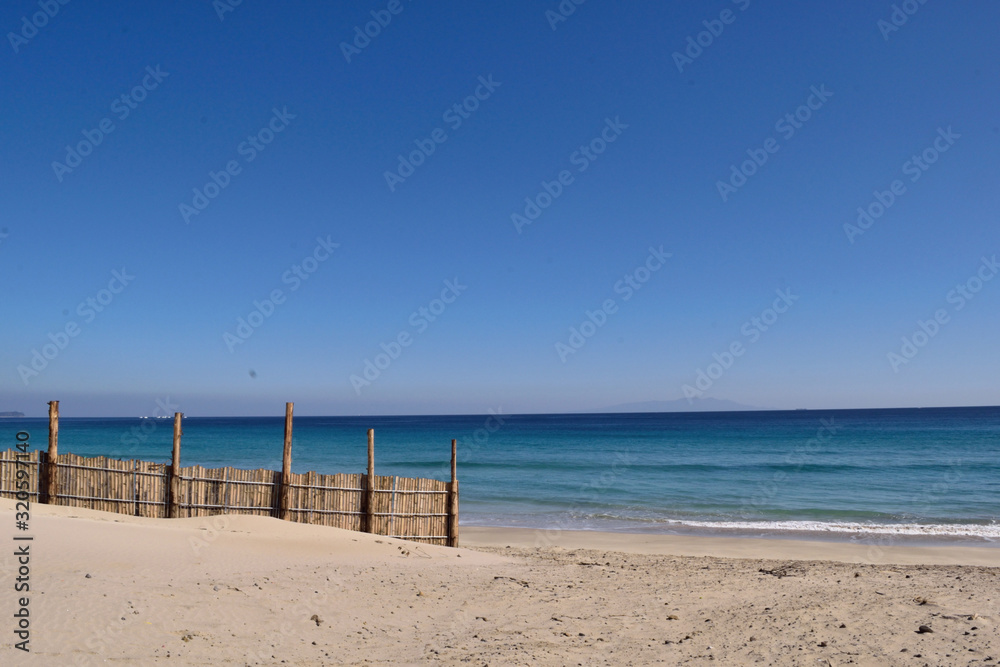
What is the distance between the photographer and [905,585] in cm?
952

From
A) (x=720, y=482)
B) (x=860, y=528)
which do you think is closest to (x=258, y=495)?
(x=860, y=528)

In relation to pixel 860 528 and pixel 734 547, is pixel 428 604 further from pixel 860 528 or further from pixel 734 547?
pixel 860 528

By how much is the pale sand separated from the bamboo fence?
59 centimetres

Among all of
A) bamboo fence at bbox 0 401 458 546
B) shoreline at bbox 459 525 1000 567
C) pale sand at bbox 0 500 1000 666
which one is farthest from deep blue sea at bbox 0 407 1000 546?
pale sand at bbox 0 500 1000 666

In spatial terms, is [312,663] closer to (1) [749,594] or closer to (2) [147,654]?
(2) [147,654]

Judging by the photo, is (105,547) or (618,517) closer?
(105,547)

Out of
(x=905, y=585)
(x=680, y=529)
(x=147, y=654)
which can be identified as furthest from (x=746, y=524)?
(x=147, y=654)

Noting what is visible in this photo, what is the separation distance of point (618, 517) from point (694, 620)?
42.3 feet

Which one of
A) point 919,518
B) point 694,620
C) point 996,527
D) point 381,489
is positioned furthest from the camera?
point 919,518

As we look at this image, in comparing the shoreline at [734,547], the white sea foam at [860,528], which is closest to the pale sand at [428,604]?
the shoreline at [734,547]

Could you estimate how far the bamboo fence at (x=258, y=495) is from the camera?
12922 mm

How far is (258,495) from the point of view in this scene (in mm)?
12969

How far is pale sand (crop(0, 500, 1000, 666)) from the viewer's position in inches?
247

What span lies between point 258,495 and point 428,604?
6.13 meters
